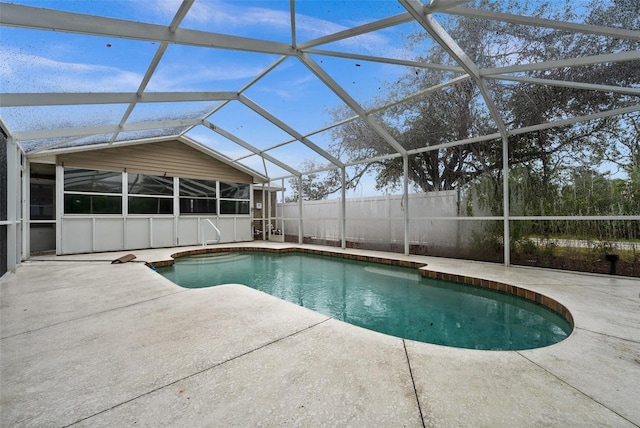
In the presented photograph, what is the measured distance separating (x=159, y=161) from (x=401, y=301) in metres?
8.66

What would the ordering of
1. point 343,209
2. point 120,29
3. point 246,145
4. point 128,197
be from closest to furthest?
point 120,29, point 128,197, point 343,209, point 246,145

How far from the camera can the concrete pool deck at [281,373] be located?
1294mm

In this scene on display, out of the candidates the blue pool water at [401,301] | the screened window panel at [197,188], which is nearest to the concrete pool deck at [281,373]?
the blue pool water at [401,301]

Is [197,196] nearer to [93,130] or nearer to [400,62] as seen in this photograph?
[93,130]

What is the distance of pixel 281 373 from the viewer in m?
1.63

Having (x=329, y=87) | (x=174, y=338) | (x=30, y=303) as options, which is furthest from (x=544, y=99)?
(x=30, y=303)

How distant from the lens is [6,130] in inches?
175

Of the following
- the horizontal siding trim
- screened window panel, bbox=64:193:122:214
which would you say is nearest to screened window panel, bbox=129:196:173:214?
screened window panel, bbox=64:193:122:214

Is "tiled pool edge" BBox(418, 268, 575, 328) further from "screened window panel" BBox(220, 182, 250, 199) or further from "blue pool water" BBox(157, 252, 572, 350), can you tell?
"screened window panel" BBox(220, 182, 250, 199)

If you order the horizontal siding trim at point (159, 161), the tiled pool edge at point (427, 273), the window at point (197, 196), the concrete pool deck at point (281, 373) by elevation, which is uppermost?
the horizontal siding trim at point (159, 161)

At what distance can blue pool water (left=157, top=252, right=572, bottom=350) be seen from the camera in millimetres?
2789

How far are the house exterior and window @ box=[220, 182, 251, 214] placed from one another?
0.04 metres

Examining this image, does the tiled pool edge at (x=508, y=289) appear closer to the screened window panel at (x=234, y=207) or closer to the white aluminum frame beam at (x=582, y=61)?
the white aluminum frame beam at (x=582, y=61)

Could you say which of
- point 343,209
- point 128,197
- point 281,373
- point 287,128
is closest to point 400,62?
point 287,128
